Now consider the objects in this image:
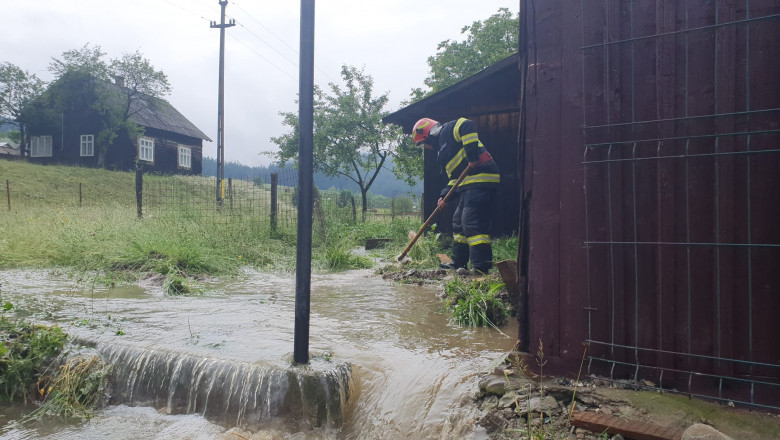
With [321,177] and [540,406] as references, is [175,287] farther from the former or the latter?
[321,177]

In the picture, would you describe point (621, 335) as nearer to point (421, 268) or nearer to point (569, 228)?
point (569, 228)

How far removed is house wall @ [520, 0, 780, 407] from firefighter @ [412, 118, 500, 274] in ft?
11.7

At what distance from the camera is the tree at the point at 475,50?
28972mm

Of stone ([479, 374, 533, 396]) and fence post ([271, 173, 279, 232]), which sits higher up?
fence post ([271, 173, 279, 232])

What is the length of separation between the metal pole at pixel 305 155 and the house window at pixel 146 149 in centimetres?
3413

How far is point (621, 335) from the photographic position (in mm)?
2473

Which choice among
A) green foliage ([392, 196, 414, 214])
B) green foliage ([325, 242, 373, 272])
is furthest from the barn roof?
green foliage ([392, 196, 414, 214])

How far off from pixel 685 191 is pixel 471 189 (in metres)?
4.21

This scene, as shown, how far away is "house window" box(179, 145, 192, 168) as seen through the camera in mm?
37128

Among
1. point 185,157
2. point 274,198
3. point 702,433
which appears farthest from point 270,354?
point 185,157

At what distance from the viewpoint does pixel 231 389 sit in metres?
3.06

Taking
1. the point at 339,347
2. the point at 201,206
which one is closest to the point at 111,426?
the point at 339,347

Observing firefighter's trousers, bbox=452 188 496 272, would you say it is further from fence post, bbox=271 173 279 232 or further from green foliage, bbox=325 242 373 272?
fence post, bbox=271 173 279 232

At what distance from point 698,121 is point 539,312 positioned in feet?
4.06
